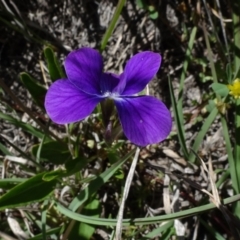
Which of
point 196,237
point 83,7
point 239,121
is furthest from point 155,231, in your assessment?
point 83,7

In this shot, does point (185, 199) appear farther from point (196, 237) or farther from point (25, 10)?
point (25, 10)

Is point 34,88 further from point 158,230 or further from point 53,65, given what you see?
point 158,230

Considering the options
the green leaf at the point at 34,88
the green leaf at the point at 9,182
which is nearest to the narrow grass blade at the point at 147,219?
the green leaf at the point at 9,182

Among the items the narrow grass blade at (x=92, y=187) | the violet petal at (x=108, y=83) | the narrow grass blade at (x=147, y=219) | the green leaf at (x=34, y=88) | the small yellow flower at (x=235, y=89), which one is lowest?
the narrow grass blade at (x=147, y=219)

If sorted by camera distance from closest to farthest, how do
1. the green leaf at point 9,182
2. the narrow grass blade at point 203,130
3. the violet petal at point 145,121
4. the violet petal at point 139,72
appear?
1. the violet petal at point 145,121
2. the violet petal at point 139,72
3. the green leaf at point 9,182
4. the narrow grass blade at point 203,130

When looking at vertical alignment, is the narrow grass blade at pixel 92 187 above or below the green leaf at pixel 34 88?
below

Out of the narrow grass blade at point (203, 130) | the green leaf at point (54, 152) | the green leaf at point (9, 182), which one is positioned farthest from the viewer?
the narrow grass blade at point (203, 130)

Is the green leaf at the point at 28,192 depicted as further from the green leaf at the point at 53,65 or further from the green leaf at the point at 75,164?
the green leaf at the point at 53,65

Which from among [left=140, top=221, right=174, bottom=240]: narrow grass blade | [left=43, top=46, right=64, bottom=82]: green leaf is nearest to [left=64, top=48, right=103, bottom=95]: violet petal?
[left=43, top=46, right=64, bottom=82]: green leaf
